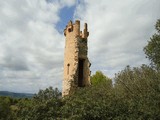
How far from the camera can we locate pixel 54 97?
15.8 m

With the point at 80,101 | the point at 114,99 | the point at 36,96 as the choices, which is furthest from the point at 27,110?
the point at 114,99

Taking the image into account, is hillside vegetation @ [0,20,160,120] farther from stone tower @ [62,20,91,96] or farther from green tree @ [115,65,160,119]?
stone tower @ [62,20,91,96]

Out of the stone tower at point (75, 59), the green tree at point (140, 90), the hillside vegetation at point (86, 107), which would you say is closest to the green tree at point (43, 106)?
the hillside vegetation at point (86, 107)

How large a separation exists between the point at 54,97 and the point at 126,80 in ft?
42.4

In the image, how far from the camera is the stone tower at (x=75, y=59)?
2356 centimetres

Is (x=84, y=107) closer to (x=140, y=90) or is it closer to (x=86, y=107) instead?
(x=86, y=107)

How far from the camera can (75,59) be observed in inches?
931

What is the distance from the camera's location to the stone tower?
23562mm

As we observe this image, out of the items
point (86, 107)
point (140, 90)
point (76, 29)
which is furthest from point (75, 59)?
point (86, 107)

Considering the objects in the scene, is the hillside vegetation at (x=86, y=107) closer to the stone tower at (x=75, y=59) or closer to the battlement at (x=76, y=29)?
the stone tower at (x=75, y=59)

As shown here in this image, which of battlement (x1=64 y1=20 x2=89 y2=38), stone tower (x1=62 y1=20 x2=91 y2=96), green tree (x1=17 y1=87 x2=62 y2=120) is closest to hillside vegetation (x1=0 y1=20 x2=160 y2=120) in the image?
green tree (x1=17 y1=87 x2=62 y2=120)

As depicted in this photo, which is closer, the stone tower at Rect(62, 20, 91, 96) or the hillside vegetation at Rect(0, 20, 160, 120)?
the hillside vegetation at Rect(0, 20, 160, 120)

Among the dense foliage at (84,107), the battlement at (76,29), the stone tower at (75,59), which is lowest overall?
the dense foliage at (84,107)

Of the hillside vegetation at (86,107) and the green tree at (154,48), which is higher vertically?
the green tree at (154,48)
